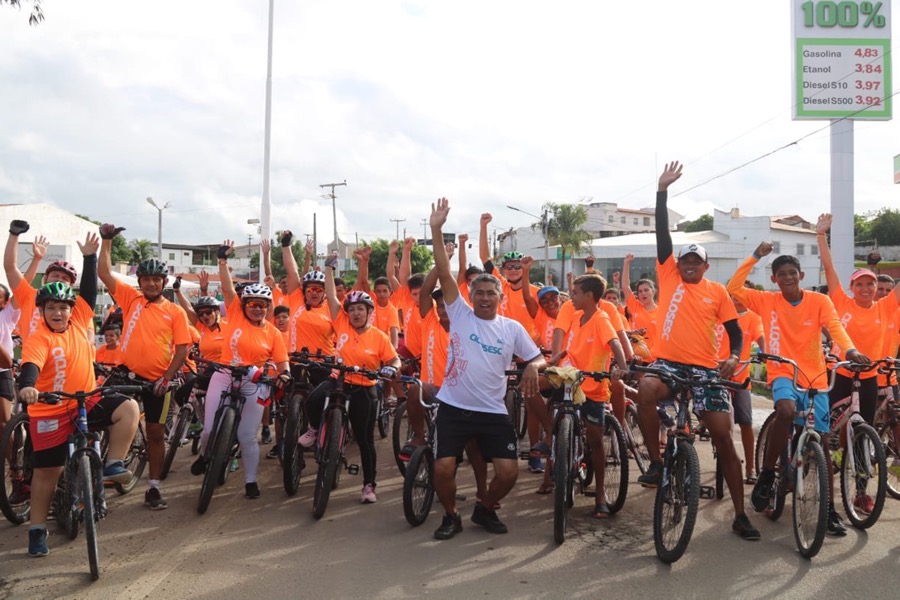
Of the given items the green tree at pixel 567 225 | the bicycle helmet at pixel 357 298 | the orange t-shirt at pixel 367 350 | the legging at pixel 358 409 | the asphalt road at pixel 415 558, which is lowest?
the asphalt road at pixel 415 558

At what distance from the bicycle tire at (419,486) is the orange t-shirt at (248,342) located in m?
1.92

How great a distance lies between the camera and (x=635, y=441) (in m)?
7.28

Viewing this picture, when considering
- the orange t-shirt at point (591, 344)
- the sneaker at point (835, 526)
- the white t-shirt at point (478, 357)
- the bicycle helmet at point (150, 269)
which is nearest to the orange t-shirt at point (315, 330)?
the bicycle helmet at point (150, 269)

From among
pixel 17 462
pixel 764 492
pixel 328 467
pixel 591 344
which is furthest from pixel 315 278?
pixel 764 492

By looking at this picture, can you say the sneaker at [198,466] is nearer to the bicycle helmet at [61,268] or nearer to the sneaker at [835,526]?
the bicycle helmet at [61,268]

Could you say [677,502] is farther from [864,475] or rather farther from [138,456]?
[138,456]

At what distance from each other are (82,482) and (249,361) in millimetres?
2335

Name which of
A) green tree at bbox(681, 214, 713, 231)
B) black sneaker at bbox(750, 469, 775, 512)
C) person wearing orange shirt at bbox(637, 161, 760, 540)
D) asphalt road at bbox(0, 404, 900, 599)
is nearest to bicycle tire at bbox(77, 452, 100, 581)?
asphalt road at bbox(0, 404, 900, 599)

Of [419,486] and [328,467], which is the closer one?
[419,486]

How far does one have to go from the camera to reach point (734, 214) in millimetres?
77812

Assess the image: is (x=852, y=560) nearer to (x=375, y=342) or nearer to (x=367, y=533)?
(x=367, y=533)

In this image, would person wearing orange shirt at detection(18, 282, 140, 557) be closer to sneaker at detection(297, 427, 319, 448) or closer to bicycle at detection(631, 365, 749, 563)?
sneaker at detection(297, 427, 319, 448)

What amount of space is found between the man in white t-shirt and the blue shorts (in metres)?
2.03

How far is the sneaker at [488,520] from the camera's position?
5.80 meters
